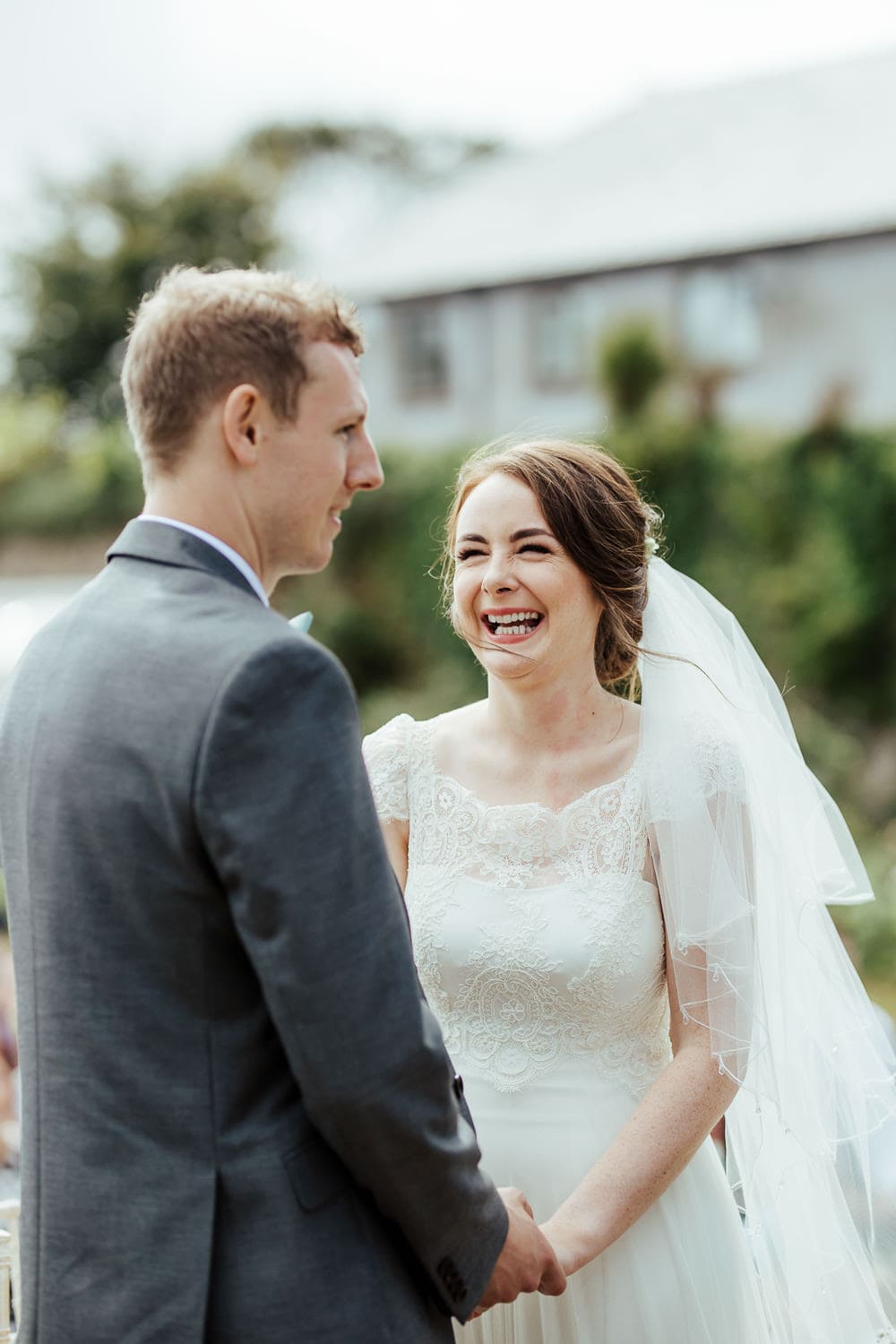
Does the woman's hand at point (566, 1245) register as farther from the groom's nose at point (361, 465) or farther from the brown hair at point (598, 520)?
the groom's nose at point (361, 465)

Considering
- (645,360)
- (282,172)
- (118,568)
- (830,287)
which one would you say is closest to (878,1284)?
(118,568)

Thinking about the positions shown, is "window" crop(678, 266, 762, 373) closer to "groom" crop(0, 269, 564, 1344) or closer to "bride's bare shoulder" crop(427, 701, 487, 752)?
"bride's bare shoulder" crop(427, 701, 487, 752)

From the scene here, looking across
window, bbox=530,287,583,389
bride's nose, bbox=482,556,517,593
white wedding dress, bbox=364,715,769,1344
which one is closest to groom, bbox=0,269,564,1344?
white wedding dress, bbox=364,715,769,1344

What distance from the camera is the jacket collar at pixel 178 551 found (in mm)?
1728

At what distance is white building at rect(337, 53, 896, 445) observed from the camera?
1667 cm

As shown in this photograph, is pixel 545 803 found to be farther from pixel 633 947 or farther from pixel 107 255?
pixel 107 255

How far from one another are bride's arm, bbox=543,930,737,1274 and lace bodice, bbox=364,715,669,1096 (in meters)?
0.12

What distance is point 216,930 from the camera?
5.38 ft

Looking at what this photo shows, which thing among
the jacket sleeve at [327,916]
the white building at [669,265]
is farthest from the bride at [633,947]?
the white building at [669,265]

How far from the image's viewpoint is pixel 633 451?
14727 millimetres

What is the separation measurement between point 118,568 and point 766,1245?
5.75 ft

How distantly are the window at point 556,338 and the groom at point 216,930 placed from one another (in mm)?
17391

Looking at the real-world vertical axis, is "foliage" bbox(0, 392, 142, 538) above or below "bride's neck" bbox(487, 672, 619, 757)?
Result: below

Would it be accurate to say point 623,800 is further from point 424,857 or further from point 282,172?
point 282,172
